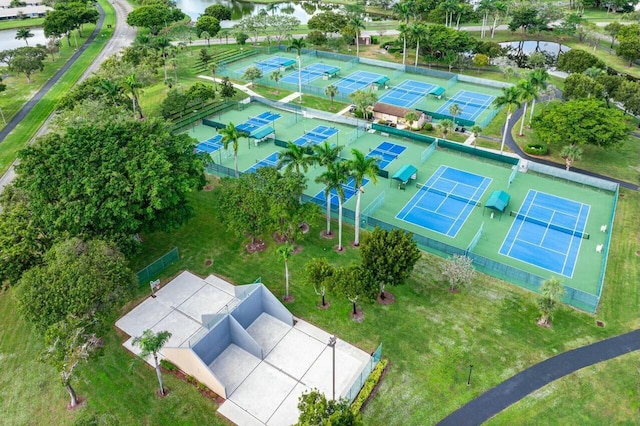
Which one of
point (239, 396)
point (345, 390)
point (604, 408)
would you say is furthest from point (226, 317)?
point (604, 408)

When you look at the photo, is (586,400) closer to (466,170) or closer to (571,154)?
(466,170)

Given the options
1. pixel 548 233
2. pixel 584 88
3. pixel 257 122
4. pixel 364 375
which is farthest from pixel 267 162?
Answer: pixel 584 88

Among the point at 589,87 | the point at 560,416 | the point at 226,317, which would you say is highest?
the point at 589,87

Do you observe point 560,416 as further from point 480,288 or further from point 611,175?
point 611,175

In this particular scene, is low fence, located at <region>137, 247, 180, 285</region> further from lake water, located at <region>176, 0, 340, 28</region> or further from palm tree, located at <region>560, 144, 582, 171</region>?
lake water, located at <region>176, 0, 340, 28</region>

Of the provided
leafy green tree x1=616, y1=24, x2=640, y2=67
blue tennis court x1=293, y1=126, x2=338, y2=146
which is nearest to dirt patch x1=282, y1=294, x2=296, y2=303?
blue tennis court x1=293, y1=126, x2=338, y2=146

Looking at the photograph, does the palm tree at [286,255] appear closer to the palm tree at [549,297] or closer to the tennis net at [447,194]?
the palm tree at [549,297]
